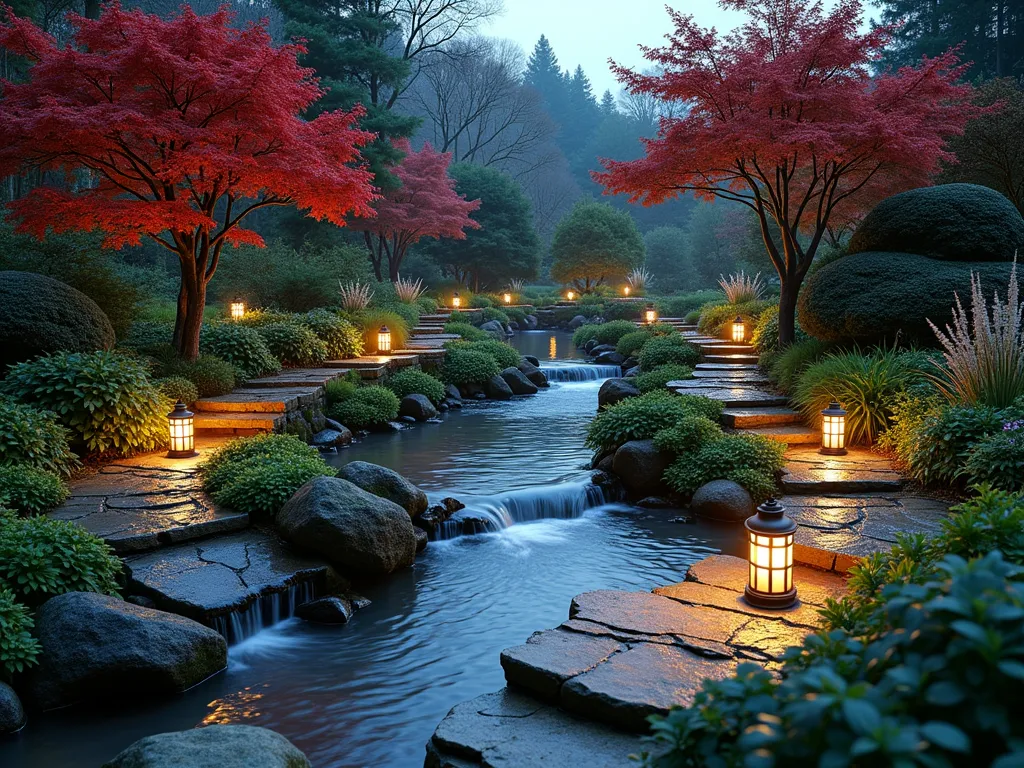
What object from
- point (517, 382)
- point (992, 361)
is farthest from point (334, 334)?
point (992, 361)

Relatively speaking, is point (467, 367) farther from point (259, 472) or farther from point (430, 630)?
point (430, 630)

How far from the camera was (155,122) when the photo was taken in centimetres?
797

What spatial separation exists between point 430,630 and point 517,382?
972 cm

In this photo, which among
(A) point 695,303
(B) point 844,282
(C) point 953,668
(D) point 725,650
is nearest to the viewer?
(C) point 953,668

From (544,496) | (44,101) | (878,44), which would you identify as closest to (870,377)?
(544,496)

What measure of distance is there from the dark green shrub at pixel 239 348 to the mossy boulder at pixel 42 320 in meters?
2.16

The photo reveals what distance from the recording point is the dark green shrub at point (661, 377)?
37.5ft

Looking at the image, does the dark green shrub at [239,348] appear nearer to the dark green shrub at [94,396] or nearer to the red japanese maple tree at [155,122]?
the red japanese maple tree at [155,122]

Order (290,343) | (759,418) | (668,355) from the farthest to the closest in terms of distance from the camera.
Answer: (668,355) → (290,343) → (759,418)

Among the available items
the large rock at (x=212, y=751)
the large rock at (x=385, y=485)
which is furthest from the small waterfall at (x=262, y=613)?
the large rock at (x=212, y=751)

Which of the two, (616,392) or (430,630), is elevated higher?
(616,392)

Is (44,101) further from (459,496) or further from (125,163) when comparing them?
(459,496)

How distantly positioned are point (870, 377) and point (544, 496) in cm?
336

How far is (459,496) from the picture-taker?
7.46m
